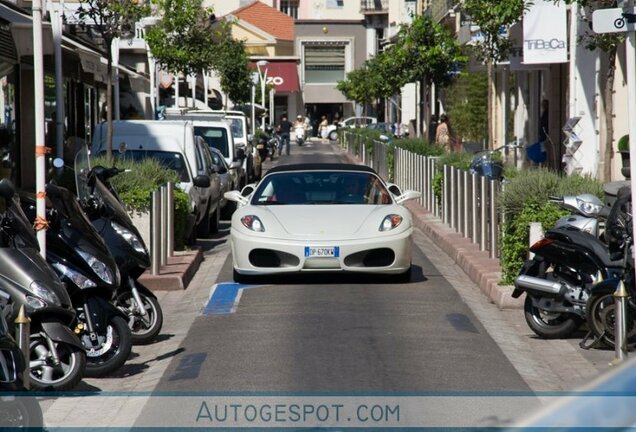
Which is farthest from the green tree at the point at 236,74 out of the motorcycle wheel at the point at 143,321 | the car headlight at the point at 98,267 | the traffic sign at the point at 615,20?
the car headlight at the point at 98,267

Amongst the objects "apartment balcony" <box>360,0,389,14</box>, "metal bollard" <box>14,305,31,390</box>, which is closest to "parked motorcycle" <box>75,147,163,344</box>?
"metal bollard" <box>14,305,31,390</box>

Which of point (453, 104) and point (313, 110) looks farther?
point (313, 110)

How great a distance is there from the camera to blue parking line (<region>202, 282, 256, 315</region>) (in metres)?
12.1

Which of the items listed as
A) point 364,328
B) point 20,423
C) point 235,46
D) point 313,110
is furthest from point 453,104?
point 313,110

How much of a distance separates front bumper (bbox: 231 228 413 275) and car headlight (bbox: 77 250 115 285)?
4.65m

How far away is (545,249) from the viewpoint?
10.3 metres

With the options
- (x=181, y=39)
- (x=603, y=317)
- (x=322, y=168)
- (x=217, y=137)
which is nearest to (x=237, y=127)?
(x=181, y=39)

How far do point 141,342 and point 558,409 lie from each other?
6.90 meters

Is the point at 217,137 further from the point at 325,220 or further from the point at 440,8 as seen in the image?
the point at 440,8

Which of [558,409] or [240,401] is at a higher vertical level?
[558,409]

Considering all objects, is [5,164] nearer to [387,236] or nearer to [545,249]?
[387,236]

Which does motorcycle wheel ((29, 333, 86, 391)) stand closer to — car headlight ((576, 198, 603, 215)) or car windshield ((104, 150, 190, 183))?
car headlight ((576, 198, 603, 215))

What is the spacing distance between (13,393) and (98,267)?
2.48 meters

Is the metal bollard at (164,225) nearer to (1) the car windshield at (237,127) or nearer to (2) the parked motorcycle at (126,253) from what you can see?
(2) the parked motorcycle at (126,253)
